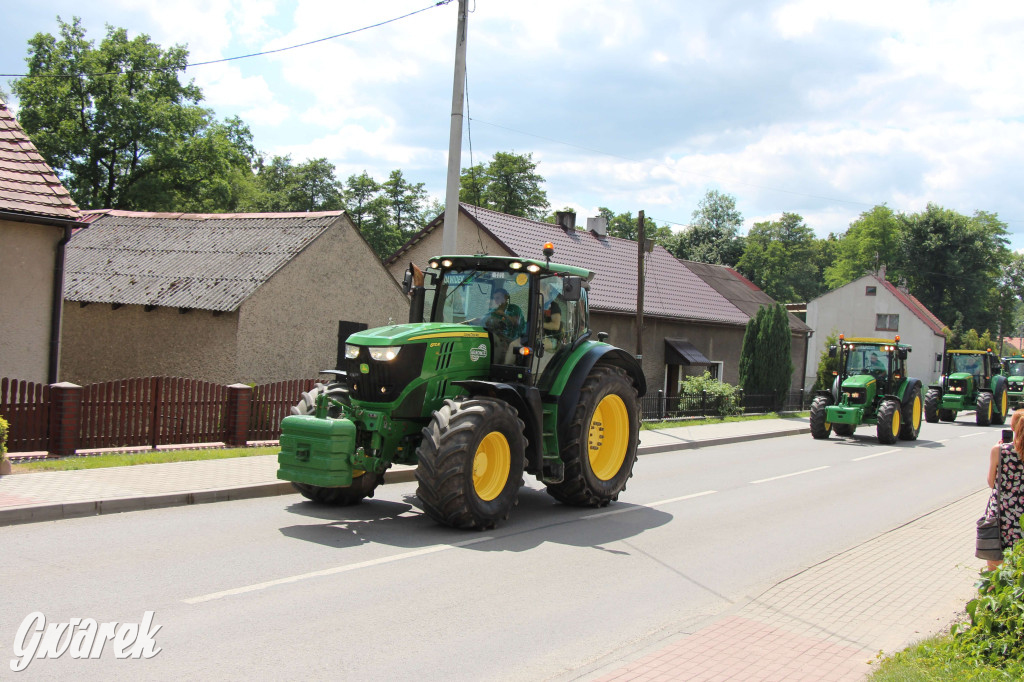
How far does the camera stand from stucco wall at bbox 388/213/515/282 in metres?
26.9

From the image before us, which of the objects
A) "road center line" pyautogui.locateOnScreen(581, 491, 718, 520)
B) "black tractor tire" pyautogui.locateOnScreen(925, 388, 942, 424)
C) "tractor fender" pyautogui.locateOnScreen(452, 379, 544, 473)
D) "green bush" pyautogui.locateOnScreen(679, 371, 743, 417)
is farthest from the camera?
"black tractor tire" pyautogui.locateOnScreen(925, 388, 942, 424)

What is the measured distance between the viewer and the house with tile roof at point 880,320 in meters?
51.4

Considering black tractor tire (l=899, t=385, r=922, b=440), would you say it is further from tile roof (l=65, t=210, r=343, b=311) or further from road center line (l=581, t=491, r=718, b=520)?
tile roof (l=65, t=210, r=343, b=311)

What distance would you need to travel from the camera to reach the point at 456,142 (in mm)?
13859

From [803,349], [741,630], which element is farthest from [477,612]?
[803,349]

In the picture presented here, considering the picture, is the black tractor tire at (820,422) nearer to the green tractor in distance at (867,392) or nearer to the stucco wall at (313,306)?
the green tractor in distance at (867,392)

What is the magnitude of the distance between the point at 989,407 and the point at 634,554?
2443cm

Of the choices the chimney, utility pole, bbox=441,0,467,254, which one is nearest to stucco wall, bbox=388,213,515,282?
the chimney

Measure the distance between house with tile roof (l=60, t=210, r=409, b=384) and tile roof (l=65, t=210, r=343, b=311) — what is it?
4cm

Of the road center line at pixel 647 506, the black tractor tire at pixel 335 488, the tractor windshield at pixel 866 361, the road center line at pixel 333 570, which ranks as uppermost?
the tractor windshield at pixel 866 361

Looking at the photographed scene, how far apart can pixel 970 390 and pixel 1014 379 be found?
446 cm

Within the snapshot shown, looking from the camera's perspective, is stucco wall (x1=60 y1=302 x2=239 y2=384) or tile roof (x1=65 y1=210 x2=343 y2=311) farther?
tile roof (x1=65 y1=210 x2=343 y2=311)

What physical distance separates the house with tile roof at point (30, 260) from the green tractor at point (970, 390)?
2651 cm

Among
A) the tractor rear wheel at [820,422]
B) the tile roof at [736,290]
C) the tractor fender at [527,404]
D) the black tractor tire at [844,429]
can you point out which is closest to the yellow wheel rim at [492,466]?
the tractor fender at [527,404]
